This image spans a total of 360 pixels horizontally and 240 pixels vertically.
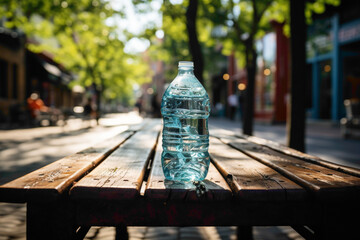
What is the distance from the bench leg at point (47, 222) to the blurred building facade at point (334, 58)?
15830 mm

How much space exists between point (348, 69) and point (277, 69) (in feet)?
16.6

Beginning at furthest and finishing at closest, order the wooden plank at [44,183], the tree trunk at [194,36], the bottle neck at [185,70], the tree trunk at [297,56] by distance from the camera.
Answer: the tree trunk at [194,36] → the tree trunk at [297,56] → the bottle neck at [185,70] → the wooden plank at [44,183]

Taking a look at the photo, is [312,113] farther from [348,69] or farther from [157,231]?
[157,231]

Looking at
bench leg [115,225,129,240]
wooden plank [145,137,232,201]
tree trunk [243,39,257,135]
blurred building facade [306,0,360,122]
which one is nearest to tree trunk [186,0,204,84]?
tree trunk [243,39,257,135]

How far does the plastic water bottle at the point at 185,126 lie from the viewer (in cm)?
189

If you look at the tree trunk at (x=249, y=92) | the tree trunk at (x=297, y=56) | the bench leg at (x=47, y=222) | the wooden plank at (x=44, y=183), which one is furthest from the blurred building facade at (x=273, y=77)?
the bench leg at (x=47, y=222)

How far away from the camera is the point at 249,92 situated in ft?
30.1

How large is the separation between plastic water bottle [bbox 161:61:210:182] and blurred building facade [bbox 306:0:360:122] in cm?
1487

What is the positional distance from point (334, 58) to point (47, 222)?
→ 753 inches

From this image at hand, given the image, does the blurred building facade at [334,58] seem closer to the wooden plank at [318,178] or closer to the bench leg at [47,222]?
the wooden plank at [318,178]

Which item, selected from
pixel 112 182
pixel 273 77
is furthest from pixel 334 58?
pixel 112 182

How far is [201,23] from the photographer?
12.3 meters

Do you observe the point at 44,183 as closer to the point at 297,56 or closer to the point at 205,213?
Result: the point at 205,213

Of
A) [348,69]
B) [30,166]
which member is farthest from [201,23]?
[348,69]
